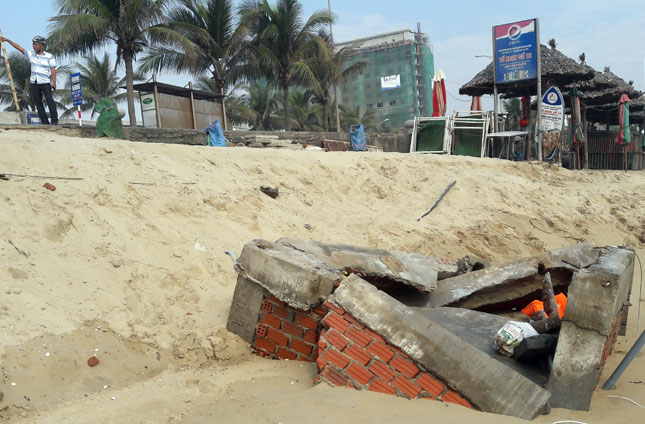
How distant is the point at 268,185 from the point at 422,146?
9.39 m

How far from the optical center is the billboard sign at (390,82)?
53.8 meters

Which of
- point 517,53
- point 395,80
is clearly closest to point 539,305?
point 517,53

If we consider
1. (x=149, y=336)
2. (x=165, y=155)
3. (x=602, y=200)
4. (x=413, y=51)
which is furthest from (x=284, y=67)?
(x=413, y=51)

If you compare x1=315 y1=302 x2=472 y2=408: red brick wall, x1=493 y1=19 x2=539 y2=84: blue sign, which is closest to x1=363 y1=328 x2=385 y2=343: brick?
x1=315 y1=302 x2=472 y2=408: red brick wall

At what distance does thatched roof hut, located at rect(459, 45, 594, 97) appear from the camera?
1446 centimetres

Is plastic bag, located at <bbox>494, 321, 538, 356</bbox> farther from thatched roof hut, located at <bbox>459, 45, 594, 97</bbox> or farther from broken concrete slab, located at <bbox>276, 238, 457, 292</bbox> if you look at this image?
thatched roof hut, located at <bbox>459, 45, 594, 97</bbox>

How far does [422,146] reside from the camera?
50.2ft

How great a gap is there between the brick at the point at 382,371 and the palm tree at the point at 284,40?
19347 millimetres

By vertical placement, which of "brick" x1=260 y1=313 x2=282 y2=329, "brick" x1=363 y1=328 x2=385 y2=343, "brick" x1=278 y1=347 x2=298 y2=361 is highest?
"brick" x1=363 y1=328 x2=385 y2=343

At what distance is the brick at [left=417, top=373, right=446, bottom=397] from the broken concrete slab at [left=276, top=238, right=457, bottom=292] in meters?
1.01

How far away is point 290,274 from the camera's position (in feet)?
11.3

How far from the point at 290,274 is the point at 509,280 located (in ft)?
5.99

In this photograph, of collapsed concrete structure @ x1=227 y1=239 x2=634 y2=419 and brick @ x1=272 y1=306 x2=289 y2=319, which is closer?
collapsed concrete structure @ x1=227 y1=239 x2=634 y2=419

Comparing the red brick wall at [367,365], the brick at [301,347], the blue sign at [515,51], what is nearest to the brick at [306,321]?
the brick at [301,347]
